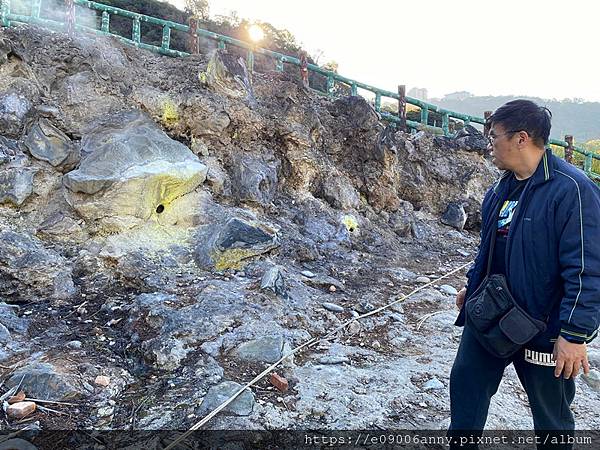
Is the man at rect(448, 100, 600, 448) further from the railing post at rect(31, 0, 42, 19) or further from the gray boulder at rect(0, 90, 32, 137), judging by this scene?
the railing post at rect(31, 0, 42, 19)

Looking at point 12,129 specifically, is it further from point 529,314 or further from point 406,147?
point 406,147

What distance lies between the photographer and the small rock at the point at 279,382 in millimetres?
3074

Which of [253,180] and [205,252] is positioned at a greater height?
[253,180]

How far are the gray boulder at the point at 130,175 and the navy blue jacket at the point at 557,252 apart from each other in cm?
435

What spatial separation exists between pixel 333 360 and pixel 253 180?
3.56 m

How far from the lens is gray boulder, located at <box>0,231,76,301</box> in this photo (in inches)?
163

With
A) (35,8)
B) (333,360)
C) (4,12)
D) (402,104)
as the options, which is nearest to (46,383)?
(333,360)

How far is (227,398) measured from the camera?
2859mm

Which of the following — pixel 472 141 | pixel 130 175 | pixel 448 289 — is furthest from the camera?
pixel 472 141

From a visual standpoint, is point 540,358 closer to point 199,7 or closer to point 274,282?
point 274,282

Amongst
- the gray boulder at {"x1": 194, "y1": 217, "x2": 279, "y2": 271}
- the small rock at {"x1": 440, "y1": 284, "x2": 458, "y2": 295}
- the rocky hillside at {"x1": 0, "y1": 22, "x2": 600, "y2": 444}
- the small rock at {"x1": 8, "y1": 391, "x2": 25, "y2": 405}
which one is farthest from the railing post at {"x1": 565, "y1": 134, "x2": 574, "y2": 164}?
the small rock at {"x1": 8, "y1": 391, "x2": 25, "y2": 405}

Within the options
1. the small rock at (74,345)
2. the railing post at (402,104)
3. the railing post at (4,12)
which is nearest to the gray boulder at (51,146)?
the railing post at (4,12)

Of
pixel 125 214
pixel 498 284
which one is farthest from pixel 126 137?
pixel 498 284

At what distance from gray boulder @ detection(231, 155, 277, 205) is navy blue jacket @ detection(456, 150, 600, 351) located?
15.6 feet
